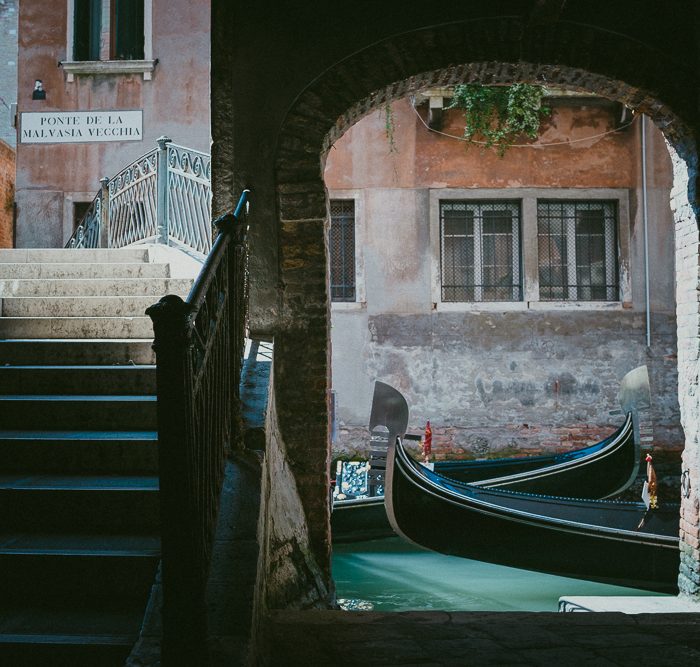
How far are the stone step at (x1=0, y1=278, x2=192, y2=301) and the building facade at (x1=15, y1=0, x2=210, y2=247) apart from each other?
6268mm

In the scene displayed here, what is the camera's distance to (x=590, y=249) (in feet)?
35.1

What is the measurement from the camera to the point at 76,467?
3.32m

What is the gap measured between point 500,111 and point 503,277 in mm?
2359

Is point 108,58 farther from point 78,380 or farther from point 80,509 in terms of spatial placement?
point 80,509

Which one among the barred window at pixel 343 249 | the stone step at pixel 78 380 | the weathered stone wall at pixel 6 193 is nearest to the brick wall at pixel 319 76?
the stone step at pixel 78 380

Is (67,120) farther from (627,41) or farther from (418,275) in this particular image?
(627,41)

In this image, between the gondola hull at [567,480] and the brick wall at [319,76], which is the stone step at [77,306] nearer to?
the brick wall at [319,76]

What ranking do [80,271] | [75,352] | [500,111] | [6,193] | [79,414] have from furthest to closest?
[6,193] → [500,111] → [80,271] → [75,352] → [79,414]

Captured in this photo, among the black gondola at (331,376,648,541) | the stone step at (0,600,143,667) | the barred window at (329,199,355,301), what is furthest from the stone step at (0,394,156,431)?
the barred window at (329,199,355,301)

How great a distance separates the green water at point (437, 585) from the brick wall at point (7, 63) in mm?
13514

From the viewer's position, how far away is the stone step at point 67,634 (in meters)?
2.31

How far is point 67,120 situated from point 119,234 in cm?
377

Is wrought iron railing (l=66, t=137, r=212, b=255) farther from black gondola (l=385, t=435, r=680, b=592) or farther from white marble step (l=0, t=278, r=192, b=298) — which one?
black gondola (l=385, t=435, r=680, b=592)

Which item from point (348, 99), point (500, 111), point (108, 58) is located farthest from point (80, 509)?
point (108, 58)
